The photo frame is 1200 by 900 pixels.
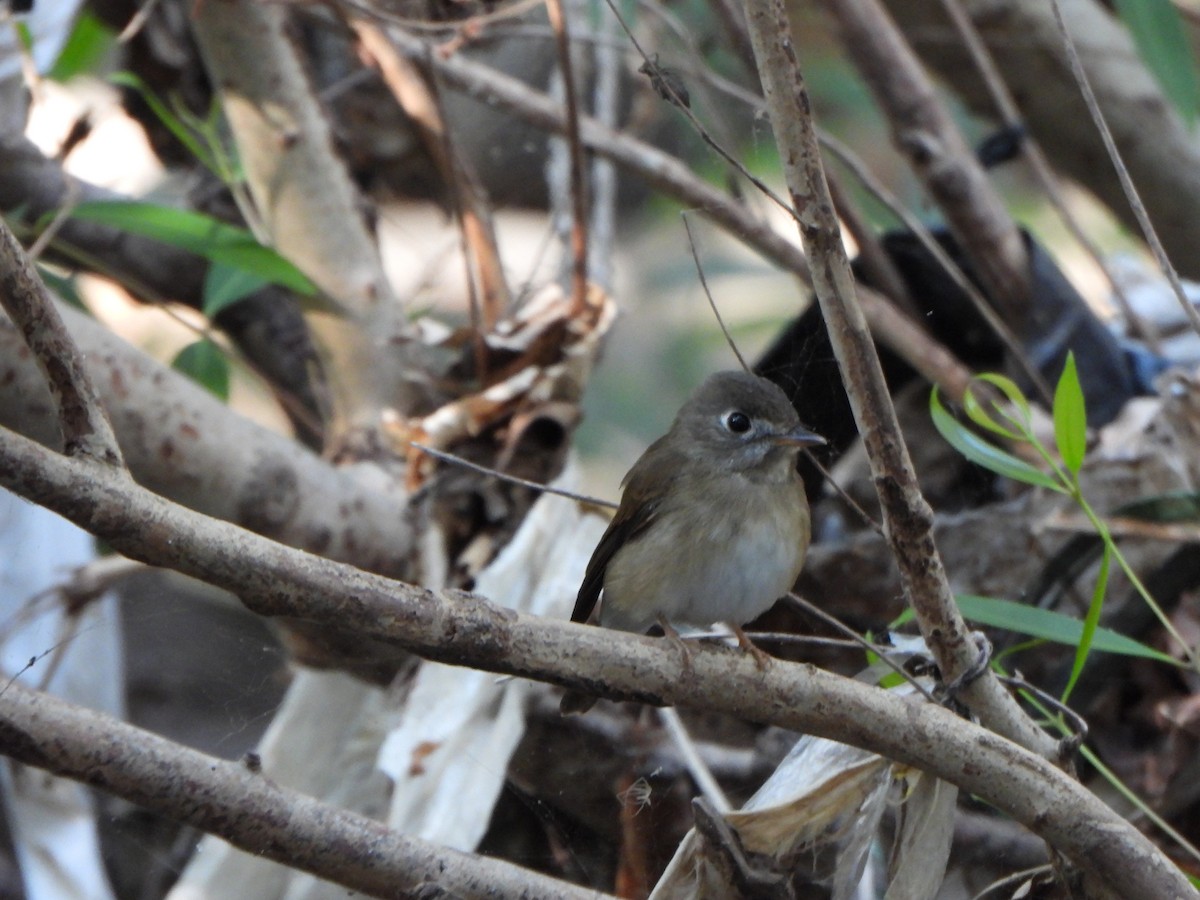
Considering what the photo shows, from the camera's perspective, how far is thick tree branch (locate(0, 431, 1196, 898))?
59.6 inches

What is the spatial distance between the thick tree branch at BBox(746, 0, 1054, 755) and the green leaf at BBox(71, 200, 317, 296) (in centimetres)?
204

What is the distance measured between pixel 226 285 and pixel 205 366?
1.39 ft

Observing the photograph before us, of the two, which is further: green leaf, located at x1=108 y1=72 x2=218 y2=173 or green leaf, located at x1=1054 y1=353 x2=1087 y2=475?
green leaf, located at x1=108 y1=72 x2=218 y2=173

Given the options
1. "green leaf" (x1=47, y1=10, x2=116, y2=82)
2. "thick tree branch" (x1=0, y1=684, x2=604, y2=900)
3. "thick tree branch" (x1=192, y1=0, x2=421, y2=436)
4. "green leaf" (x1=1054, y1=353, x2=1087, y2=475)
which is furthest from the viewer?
"green leaf" (x1=47, y1=10, x2=116, y2=82)

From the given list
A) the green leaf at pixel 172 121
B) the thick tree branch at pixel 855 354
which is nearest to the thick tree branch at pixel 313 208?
the green leaf at pixel 172 121

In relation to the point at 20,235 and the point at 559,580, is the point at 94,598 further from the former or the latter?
the point at 559,580

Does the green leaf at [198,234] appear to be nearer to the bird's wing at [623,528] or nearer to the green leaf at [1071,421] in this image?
the bird's wing at [623,528]

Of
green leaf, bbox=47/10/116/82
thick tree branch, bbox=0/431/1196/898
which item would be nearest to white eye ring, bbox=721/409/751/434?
thick tree branch, bbox=0/431/1196/898

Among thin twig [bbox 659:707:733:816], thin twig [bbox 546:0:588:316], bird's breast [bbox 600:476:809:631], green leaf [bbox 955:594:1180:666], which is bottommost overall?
thin twig [bbox 659:707:733:816]

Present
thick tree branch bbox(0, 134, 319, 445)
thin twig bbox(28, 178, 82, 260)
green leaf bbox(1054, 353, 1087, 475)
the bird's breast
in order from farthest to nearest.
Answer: thick tree branch bbox(0, 134, 319, 445)
thin twig bbox(28, 178, 82, 260)
the bird's breast
green leaf bbox(1054, 353, 1087, 475)

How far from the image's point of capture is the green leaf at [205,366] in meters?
3.88

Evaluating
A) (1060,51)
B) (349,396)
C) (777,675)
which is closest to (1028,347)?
(1060,51)

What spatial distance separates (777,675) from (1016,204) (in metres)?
6.50

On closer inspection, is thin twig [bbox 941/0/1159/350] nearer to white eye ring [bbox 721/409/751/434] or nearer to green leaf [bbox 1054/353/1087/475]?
white eye ring [bbox 721/409/751/434]
